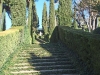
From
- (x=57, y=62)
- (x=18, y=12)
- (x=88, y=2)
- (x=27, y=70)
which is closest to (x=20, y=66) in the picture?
(x=27, y=70)

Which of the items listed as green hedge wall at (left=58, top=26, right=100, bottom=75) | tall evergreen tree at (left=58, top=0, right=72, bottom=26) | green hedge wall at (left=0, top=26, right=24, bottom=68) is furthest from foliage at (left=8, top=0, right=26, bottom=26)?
green hedge wall at (left=58, top=26, right=100, bottom=75)

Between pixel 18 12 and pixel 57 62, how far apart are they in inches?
342

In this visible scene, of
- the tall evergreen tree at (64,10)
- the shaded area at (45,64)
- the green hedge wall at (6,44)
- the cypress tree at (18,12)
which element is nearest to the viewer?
the green hedge wall at (6,44)

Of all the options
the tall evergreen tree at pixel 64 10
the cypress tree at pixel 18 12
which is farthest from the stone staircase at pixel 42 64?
the tall evergreen tree at pixel 64 10

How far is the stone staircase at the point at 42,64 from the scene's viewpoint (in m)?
10.4

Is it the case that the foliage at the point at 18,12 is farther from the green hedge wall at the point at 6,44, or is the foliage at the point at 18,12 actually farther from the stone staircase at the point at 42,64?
the green hedge wall at the point at 6,44

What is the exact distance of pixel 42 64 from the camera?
1153 cm

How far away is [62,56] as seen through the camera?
43.1 ft

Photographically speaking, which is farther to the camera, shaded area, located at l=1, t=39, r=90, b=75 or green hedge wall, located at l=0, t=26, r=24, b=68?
shaded area, located at l=1, t=39, r=90, b=75

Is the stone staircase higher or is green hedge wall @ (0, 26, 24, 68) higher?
green hedge wall @ (0, 26, 24, 68)

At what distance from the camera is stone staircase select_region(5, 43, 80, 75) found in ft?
34.1

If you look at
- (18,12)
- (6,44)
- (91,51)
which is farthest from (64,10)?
(91,51)

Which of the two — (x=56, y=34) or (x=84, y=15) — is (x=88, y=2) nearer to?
(x=84, y=15)

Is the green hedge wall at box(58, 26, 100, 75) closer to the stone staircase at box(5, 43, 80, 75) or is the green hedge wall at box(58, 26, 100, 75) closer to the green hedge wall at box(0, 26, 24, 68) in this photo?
the stone staircase at box(5, 43, 80, 75)
